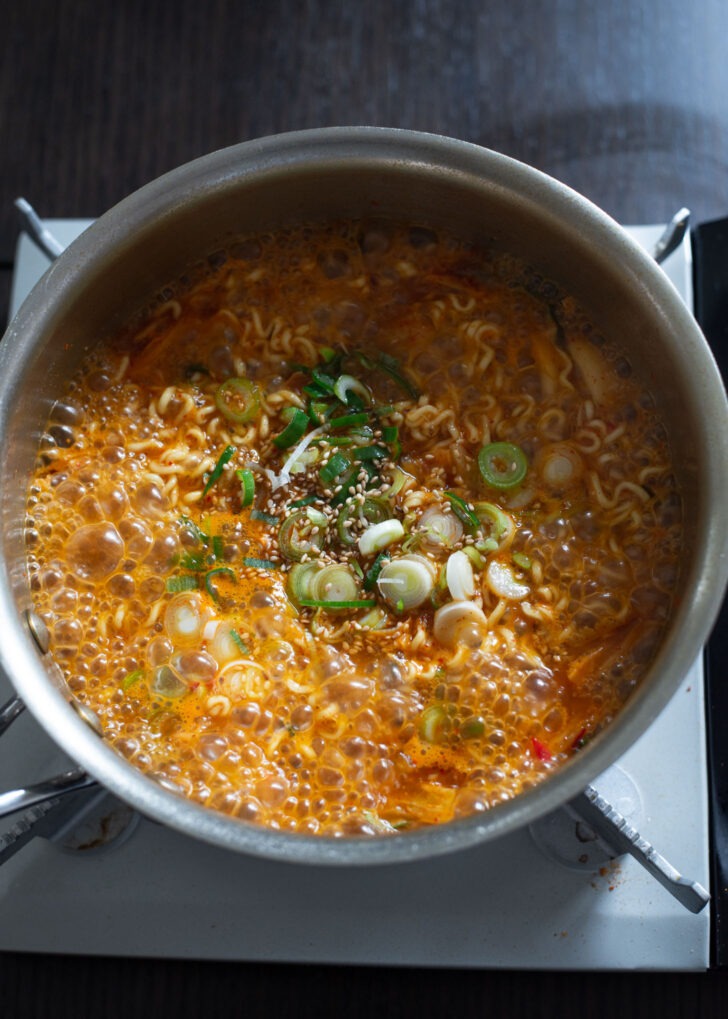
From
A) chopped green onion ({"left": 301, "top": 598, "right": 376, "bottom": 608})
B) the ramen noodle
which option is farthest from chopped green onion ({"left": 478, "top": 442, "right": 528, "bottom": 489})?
chopped green onion ({"left": 301, "top": 598, "right": 376, "bottom": 608})

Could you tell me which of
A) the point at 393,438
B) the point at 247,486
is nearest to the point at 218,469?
the point at 247,486

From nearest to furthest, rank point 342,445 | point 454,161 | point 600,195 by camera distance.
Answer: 1. point 454,161
2. point 342,445
3. point 600,195

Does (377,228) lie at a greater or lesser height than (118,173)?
lesser

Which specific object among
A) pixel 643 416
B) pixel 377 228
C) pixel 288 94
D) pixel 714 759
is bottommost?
pixel 714 759

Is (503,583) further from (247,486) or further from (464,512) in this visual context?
(247,486)

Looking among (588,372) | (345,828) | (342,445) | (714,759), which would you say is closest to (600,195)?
(588,372)

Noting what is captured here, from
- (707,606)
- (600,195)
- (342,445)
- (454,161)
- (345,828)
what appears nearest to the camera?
(707,606)

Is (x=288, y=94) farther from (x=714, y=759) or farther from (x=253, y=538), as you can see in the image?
(x=714, y=759)
